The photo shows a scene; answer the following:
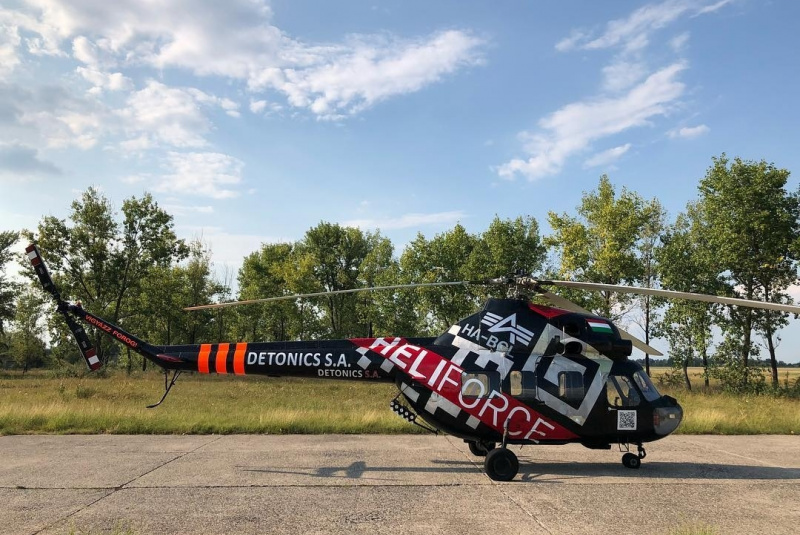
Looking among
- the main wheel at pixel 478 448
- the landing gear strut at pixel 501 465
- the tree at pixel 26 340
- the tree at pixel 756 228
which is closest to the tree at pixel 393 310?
the tree at pixel 756 228

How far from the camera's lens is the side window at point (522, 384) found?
360 inches

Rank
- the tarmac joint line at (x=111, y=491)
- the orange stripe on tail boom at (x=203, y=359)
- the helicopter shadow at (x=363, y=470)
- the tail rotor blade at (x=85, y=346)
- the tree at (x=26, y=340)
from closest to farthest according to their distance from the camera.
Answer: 1. the tarmac joint line at (x=111, y=491)
2. the helicopter shadow at (x=363, y=470)
3. the orange stripe on tail boom at (x=203, y=359)
4. the tail rotor blade at (x=85, y=346)
5. the tree at (x=26, y=340)

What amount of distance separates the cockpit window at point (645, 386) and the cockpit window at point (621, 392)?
0.51ft

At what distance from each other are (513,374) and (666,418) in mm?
2975

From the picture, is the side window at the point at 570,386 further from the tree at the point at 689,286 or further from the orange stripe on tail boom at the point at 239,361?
the tree at the point at 689,286

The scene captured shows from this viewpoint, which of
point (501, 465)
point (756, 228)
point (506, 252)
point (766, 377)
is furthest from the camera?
point (506, 252)

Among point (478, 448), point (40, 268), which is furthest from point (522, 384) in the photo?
point (40, 268)

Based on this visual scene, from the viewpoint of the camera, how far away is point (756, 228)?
29.1m

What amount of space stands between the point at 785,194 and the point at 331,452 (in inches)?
1223

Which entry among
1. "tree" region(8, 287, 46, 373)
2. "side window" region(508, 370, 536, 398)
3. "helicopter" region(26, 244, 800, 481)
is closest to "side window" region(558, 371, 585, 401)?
"helicopter" region(26, 244, 800, 481)

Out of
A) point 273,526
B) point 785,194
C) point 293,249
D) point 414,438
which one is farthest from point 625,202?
point 293,249

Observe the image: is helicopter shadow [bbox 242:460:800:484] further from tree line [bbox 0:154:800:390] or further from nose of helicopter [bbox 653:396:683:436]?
tree line [bbox 0:154:800:390]

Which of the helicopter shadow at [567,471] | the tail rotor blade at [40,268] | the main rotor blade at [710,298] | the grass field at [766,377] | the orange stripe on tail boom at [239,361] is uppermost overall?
the tail rotor blade at [40,268]

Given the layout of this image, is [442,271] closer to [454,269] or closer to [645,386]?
[454,269]
